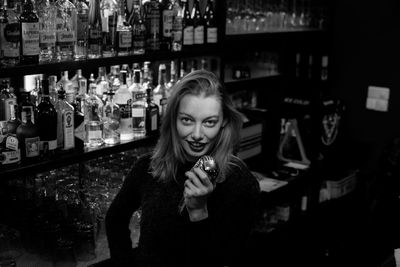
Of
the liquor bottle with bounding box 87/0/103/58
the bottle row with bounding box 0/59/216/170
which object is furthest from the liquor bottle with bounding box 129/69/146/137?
the liquor bottle with bounding box 87/0/103/58

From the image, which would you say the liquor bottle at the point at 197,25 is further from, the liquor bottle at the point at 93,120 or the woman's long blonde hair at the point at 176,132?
the woman's long blonde hair at the point at 176,132

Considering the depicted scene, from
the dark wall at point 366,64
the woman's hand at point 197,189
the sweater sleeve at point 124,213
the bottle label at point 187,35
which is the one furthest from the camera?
the dark wall at point 366,64

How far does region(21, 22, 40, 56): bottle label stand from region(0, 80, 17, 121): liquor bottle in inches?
9.7

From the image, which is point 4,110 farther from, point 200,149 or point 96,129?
point 200,149

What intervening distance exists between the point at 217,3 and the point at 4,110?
56.5 inches

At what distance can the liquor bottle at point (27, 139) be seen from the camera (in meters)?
2.41

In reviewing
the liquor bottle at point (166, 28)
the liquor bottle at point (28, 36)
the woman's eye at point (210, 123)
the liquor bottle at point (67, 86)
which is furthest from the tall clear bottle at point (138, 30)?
the woman's eye at point (210, 123)

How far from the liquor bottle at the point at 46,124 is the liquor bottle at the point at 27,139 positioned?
43mm

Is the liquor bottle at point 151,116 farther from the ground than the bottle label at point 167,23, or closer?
closer

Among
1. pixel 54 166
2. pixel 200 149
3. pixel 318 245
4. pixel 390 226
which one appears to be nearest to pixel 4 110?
pixel 54 166

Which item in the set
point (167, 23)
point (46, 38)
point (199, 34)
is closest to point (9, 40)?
point (46, 38)

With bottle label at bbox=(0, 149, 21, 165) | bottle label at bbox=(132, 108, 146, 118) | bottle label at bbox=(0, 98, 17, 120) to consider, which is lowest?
bottle label at bbox=(0, 149, 21, 165)

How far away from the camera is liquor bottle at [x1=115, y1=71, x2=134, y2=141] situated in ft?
9.52

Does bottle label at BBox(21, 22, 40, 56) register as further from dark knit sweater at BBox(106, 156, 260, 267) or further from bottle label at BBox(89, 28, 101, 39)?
dark knit sweater at BBox(106, 156, 260, 267)
